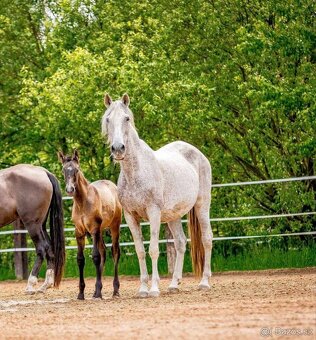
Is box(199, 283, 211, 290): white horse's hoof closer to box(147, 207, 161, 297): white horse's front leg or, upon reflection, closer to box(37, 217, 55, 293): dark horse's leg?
box(147, 207, 161, 297): white horse's front leg

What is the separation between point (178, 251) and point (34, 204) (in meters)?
2.55

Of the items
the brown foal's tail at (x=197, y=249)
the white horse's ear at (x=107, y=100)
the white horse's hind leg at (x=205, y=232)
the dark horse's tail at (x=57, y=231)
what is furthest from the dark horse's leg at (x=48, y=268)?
the white horse's ear at (x=107, y=100)

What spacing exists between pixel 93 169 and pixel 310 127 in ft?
16.5

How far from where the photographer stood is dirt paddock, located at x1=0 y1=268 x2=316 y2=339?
7.40 metres

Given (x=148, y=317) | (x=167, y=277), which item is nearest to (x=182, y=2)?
(x=167, y=277)

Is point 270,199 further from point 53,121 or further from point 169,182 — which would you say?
point 169,182

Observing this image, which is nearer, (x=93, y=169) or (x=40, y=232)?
(x=40, y=232)

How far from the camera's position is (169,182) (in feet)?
39.5

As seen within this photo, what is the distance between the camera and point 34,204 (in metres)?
14.1

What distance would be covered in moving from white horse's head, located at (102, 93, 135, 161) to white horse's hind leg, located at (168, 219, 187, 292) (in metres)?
1.82

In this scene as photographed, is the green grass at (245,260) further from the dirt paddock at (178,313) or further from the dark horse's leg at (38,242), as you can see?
the dark horse's leg at (38,242)

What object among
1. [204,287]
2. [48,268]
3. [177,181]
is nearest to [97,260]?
[177,181]

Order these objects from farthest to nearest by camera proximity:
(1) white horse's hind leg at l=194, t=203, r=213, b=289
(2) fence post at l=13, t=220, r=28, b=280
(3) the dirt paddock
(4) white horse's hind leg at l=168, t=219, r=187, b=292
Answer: (2) fence post at l=13, t=220, r=28, b=280
(1) white horse's hind leg at l=194, t=203, r=213, b=289
(4) white horse's hind leg at l=168, t=219, r=187, b=292
(3) the dirt paddock

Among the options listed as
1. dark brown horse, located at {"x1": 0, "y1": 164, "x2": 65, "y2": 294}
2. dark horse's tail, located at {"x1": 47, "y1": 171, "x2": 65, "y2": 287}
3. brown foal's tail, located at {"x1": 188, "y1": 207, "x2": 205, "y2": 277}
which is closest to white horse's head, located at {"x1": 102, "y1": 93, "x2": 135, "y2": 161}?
brown foal's tail, located at {"x1": 188, "y1": 207, "x2": 205, "y2": 277}
